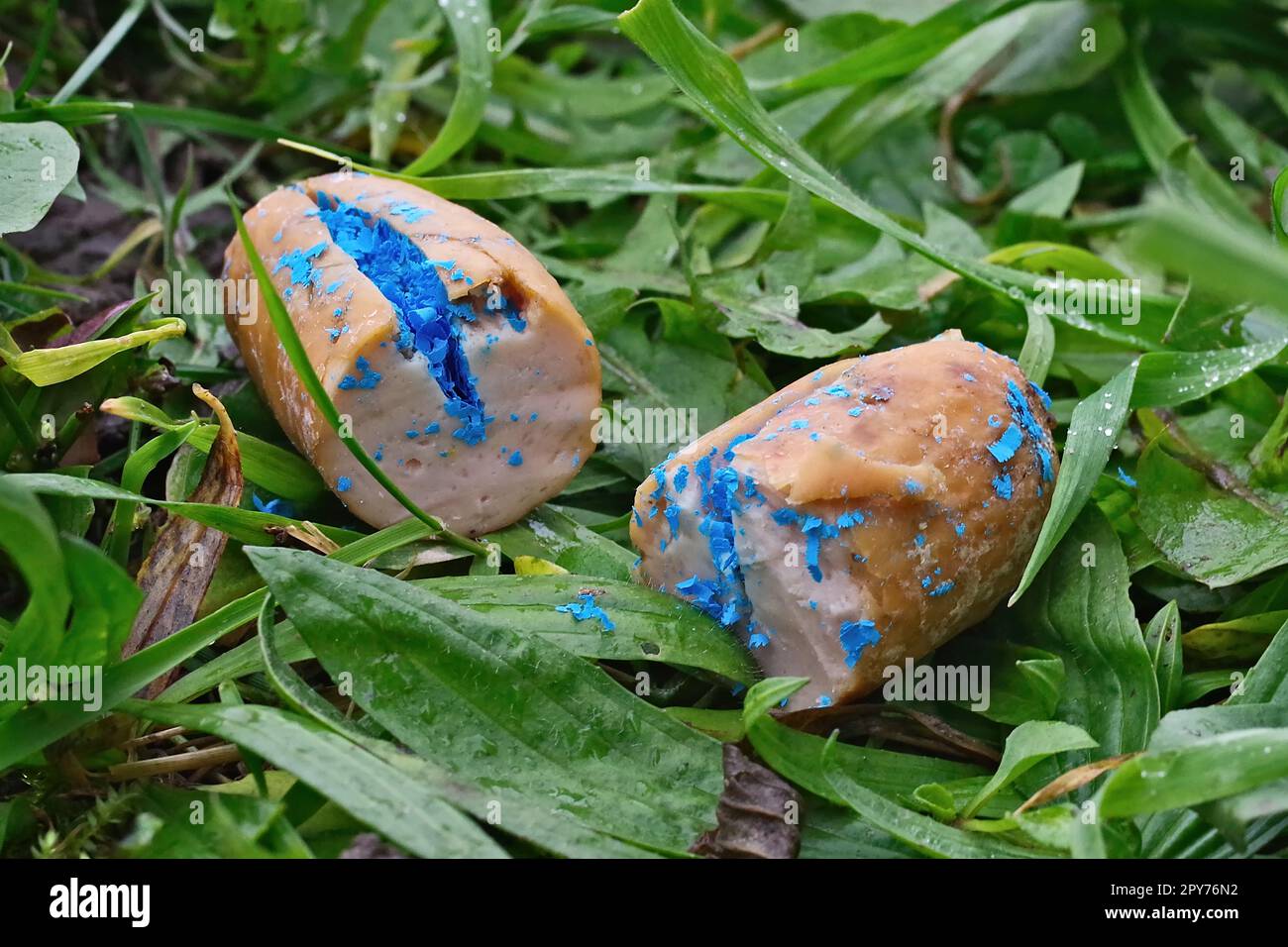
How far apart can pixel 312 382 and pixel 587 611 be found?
30 cm

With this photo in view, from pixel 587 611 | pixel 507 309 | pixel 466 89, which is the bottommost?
pixel 587 611

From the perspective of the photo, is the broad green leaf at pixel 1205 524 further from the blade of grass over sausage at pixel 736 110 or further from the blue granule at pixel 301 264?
the blue granule at pixel 301 264

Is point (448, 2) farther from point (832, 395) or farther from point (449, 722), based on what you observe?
point (449, 722)

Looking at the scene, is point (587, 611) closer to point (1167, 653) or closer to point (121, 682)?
point (121, 682)

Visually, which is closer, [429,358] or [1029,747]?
[1029,747]

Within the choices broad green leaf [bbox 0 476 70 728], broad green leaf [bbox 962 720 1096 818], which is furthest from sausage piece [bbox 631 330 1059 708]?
broad green leaf [bbox 0 476 70 728]

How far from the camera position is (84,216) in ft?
5.28

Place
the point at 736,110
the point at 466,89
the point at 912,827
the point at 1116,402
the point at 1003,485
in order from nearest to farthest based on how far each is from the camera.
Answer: the point at 912,827, the point at 1003,485, the point at 1116,402, the point at 736,110, the point at 466,89

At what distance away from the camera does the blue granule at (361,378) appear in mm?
1094

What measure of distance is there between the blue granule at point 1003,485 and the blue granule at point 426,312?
46cm

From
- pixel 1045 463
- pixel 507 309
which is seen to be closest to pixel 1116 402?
pixel 1045 463

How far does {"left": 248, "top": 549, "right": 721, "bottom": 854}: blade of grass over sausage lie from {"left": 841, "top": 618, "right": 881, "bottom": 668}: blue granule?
13 cm

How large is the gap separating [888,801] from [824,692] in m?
0.11

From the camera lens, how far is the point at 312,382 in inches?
40.5
